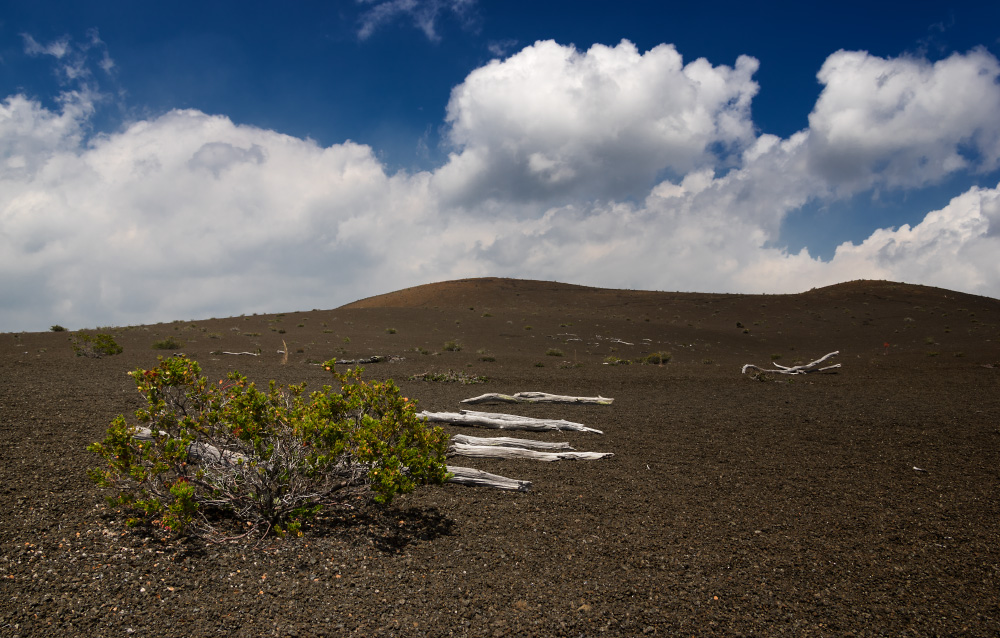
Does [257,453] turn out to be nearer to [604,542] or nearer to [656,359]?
[604,542]

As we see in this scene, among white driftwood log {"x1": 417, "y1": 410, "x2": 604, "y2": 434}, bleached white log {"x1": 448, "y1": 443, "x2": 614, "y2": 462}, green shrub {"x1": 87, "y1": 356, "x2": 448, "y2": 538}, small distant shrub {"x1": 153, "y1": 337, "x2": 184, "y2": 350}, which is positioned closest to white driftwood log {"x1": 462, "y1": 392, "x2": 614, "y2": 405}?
white driftwood log {"x1": 417, "y1": 410, "x2": 604, "y2": 434}

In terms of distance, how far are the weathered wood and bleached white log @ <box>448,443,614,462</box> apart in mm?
1302

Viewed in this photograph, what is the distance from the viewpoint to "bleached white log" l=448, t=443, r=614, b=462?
796cm

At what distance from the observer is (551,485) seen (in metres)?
6.78

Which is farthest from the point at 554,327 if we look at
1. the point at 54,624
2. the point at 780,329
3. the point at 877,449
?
the point at 54,624

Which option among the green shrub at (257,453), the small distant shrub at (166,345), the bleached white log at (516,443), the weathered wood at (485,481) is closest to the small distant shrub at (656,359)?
the bleached white log at (516,443)

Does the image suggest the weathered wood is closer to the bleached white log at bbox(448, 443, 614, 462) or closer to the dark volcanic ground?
the dark volcanic ground

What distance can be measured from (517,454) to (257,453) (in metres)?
4.11

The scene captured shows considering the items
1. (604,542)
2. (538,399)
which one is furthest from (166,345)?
(604,542)

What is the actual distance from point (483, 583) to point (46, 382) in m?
11.5

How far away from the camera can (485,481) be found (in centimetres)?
665

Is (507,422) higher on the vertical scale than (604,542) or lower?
higher

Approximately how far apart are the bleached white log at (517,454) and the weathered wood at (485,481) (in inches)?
51.2

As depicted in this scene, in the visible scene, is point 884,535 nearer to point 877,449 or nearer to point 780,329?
point 877,449
